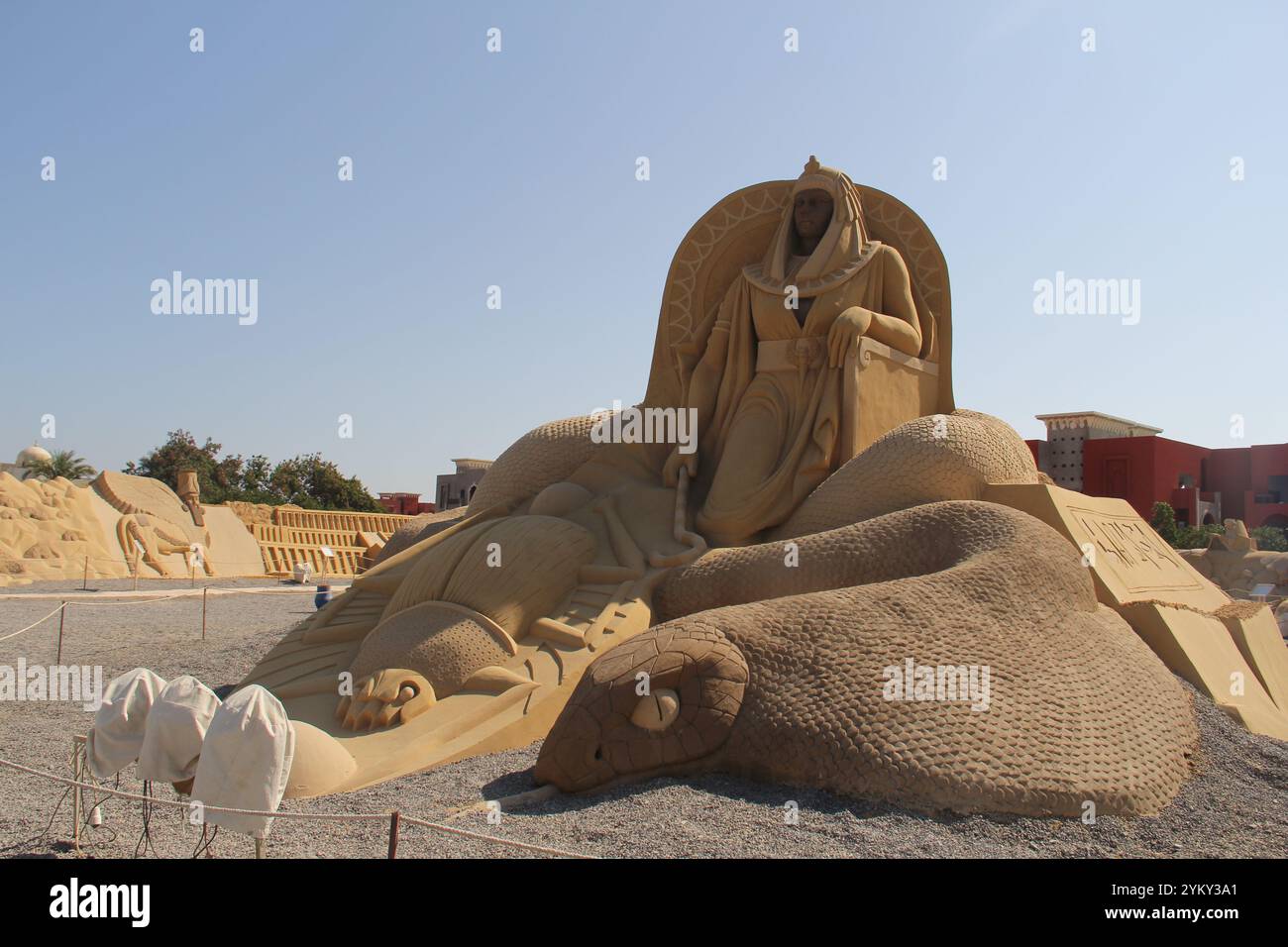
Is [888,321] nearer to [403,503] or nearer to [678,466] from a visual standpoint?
[678,466]

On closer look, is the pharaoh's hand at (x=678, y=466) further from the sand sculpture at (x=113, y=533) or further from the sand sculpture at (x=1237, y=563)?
the sand sculpture at (x=1237, y=563)

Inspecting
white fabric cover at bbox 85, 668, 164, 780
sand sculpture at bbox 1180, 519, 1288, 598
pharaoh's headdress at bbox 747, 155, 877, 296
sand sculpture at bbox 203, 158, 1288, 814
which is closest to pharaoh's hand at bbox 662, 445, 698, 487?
sand sculpture at bbox 203, 158, 1288, 814

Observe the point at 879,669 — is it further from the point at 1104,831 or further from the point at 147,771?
the point at 147,771

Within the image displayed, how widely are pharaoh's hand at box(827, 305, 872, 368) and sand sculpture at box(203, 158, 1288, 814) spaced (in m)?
0.03

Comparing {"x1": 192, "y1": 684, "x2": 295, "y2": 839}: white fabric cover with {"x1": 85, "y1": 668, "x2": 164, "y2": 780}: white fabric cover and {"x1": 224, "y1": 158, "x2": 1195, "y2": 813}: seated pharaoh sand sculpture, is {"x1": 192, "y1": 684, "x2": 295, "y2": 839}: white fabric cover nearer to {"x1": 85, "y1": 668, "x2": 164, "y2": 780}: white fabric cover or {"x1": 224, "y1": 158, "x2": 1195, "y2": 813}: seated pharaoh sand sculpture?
{"x1": 85, "y1": 668, "x2": 164, "y2": 780}: white fabric cover

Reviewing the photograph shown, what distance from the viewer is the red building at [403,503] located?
35.6 m

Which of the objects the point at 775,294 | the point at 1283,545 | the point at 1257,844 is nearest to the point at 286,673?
the point at 775,294

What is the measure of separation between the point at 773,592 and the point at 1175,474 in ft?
67.8

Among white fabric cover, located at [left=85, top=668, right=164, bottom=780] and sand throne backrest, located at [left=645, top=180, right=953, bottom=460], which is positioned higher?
sand throne backrest, located at [left=645, top=180, right=953, bottom=460]

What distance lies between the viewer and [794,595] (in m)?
4.75

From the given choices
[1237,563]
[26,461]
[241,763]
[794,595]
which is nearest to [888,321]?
[794,595]

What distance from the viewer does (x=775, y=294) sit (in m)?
6.71

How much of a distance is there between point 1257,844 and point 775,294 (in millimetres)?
4201

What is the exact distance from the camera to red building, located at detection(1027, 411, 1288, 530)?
21.9 meters
